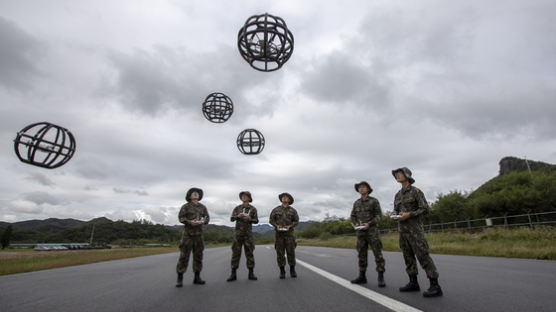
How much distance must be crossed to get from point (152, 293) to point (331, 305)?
3.03 m

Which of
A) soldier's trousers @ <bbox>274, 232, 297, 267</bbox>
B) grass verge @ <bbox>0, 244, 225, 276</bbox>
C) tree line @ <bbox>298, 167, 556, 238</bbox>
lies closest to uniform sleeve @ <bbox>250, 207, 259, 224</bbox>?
soldier's trousers @ <bbox>274, 232, 297, 267</bbox>

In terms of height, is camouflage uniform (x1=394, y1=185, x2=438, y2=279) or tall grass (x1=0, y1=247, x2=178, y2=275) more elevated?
camouflage uniform (x1=394, y1=185, x2=438, y2=279)

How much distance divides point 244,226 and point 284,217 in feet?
3.18

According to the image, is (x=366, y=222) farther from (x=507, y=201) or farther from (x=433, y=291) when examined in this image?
(x=507, y=201)

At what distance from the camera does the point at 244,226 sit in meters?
7.14

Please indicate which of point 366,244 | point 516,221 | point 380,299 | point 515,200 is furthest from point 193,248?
point 515,200

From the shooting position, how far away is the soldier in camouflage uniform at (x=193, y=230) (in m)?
6.21

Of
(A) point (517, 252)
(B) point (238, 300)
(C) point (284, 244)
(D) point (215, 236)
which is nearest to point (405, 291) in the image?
(B) point (238, 300)

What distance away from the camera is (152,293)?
501cm

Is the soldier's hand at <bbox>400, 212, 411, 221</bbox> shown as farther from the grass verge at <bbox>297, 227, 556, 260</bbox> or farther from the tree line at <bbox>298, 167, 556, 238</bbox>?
the tree line at <bbox>298, 167, 556, 238</bbox>

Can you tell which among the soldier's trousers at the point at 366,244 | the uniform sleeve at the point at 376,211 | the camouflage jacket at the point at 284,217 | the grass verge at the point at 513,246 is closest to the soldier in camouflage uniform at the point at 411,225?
the soldier's trousers at the point at 366,244

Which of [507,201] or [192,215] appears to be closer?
[192,215]

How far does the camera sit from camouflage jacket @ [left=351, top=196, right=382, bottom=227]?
19.0 feet

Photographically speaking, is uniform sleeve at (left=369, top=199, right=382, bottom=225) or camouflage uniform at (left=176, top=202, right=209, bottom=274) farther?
camouflage uniform at (left=176, top=202, right=209, bottom=274)
